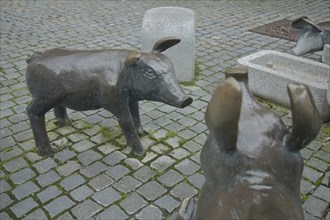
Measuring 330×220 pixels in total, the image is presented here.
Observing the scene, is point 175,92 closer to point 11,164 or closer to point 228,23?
point 11,164

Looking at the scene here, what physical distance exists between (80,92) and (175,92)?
0.94 metres

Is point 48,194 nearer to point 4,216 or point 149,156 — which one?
point 4,216

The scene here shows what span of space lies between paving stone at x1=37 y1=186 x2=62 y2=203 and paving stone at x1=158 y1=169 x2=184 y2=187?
0.98 m

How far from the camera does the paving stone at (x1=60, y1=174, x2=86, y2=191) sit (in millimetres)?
3535

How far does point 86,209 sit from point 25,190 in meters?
0.68

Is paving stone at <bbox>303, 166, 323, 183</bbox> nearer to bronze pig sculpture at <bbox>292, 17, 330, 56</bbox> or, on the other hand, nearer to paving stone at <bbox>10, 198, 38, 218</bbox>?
bronze pig sculpture at <bbox>292, 17, 330, 56</bbox>

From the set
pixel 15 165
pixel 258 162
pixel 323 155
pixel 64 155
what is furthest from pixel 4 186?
pixel 323 155

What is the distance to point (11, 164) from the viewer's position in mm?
3852

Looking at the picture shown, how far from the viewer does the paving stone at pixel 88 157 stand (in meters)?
3.90

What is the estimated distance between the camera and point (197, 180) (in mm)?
3598

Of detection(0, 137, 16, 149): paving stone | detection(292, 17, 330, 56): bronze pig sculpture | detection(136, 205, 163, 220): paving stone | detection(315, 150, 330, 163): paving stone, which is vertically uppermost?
detection(292, 17, 330, 56): bronze pig sculpture

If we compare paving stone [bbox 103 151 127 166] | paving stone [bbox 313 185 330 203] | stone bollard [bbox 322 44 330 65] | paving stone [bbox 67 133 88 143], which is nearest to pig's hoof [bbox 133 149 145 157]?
paving stone [bbox 103 151 127 166]

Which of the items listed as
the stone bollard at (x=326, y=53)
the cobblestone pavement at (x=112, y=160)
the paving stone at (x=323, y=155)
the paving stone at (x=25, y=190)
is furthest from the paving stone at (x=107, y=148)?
the stone bollard at (x=326, y=53)

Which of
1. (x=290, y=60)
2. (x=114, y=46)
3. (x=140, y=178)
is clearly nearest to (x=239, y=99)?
(x=140, y=178)
